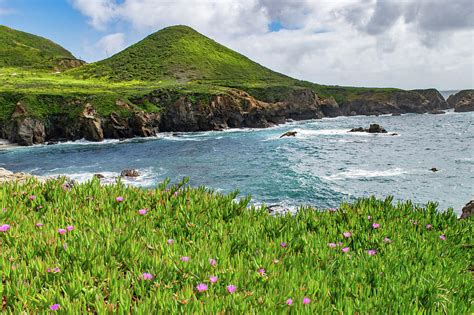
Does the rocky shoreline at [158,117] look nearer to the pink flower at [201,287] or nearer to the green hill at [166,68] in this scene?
the green hill at [166,68]

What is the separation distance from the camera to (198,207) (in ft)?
22.1

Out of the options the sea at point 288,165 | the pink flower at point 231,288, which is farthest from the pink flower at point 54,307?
the sea at point 288,165

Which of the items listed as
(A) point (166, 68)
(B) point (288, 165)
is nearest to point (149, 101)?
(B) point (288, 165)

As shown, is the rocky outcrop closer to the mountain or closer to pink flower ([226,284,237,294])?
the mountain

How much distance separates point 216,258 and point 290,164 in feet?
133

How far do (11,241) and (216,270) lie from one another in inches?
110

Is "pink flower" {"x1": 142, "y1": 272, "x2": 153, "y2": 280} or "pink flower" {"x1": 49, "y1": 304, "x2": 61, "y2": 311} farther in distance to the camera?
"pink flower" {"x1": 142, "y1": 272, "x2": 153, "y2": 280}

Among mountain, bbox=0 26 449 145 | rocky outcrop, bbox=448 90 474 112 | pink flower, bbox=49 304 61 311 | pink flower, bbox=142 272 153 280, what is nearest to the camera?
pink flower, bbox=49 304 61 311

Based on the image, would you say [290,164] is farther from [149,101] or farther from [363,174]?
[149,101]

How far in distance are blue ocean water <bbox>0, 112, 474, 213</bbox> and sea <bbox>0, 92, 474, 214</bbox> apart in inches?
3.3

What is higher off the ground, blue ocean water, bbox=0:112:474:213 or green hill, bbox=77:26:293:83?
Answer: green hill, bbox=77:26:293:83

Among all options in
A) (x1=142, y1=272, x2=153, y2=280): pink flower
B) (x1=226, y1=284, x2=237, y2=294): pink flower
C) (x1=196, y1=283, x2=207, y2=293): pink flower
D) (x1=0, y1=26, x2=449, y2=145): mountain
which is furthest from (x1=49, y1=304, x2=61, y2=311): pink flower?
(x1=0, y1=26, x2=449, y2=145): mountain

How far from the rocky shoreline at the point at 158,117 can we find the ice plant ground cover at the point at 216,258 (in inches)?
2764

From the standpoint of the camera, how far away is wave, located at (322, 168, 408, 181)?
3697 cm
